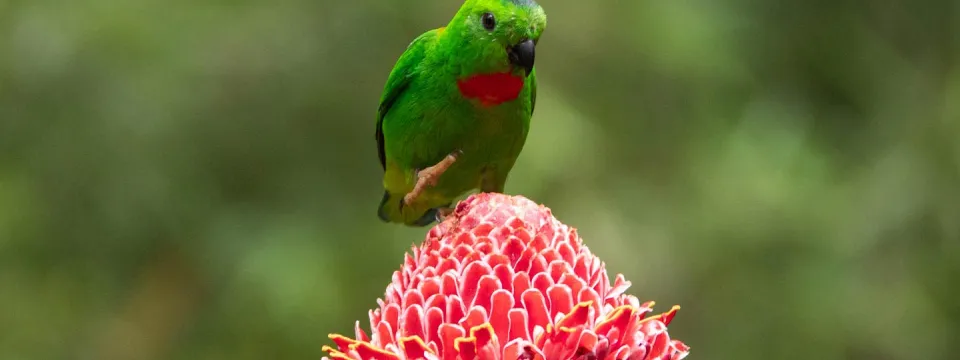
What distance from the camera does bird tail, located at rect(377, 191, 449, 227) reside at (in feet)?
7.41

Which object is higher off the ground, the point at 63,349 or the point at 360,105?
the point at 360,105

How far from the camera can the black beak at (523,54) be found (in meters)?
1.80

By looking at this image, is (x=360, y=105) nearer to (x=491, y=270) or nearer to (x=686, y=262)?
(x=686, y=262)

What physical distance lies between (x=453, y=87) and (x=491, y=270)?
102cm

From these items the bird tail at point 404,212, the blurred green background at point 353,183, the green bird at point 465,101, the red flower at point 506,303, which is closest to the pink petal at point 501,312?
the red flower at point 506,303

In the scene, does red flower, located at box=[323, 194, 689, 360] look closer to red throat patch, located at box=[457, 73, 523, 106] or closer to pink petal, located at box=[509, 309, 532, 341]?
pink petal, located at box=[509, 309, 532, 341]

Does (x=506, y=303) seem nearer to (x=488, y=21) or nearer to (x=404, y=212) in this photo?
(x=488, y=21)

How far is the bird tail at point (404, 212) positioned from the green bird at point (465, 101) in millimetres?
30

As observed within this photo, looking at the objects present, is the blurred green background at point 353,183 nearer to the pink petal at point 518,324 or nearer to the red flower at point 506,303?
the red flower at point 506,303

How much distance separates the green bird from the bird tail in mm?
30

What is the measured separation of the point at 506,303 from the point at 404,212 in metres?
1.33

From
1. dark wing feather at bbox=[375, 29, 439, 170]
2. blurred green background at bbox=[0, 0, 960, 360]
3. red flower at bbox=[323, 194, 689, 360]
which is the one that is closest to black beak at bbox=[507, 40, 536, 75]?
dark wing feather at bbox=[375, 29, 439, 170]

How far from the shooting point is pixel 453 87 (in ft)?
6.56

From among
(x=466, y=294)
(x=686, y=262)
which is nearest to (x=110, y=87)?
(x=686, y=262)
